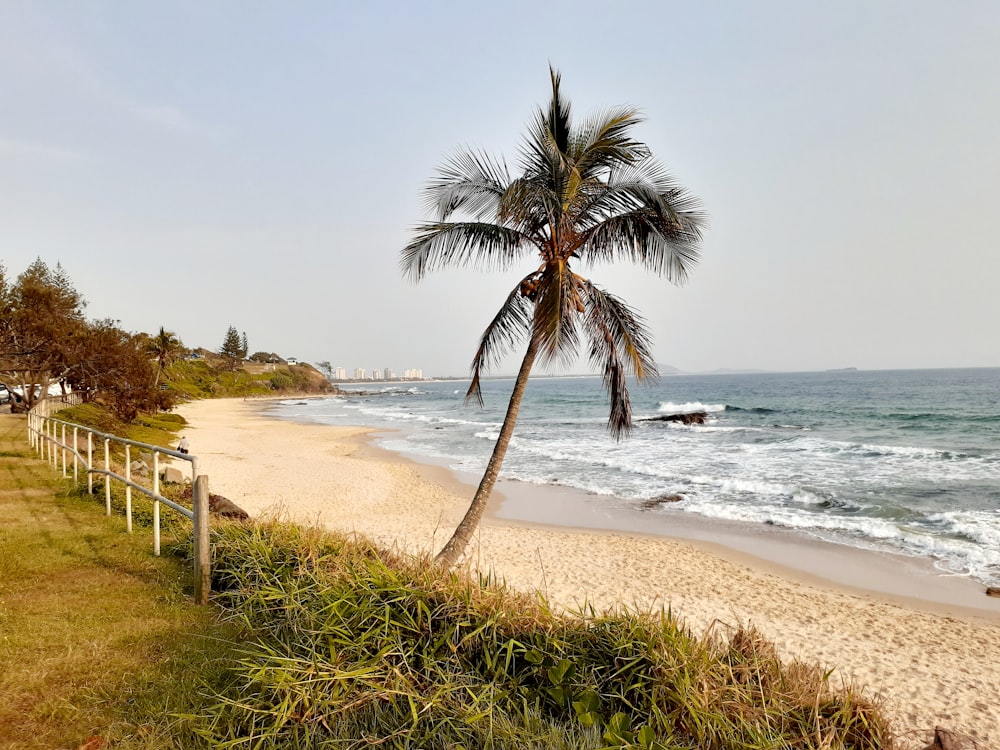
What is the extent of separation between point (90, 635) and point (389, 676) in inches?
99.1

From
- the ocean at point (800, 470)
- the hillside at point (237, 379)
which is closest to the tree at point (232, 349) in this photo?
the hillside at point (237, 379)

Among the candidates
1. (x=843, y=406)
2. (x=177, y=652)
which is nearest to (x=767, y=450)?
(x=177, y=652)

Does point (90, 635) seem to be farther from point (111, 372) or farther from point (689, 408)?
point (689, 408)

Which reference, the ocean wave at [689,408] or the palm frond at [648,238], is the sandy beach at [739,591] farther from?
the ocean wave at [689,408]

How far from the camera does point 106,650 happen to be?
3.95 m

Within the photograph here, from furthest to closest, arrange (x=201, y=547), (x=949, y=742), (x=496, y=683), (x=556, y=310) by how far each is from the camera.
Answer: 1. (x=556, y=310)
2. (x=201, y=547)
3. (x=496, y=683)
4. (x=949, y=742)

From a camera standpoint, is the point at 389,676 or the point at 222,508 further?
the point at 222,508

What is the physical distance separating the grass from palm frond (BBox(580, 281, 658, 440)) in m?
4.72

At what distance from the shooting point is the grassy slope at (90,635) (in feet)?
10.4

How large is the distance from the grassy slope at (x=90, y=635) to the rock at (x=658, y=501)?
12023 millimetres

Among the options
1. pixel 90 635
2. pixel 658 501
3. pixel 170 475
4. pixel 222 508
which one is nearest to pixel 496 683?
pixel 90 635

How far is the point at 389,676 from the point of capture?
10.9 ft

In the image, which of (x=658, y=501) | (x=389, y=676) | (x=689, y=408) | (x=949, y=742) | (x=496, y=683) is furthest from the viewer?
(x=689, y=408)

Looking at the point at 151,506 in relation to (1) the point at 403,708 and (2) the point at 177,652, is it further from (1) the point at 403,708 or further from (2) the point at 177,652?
(1) the point at 403,708
